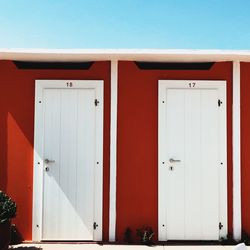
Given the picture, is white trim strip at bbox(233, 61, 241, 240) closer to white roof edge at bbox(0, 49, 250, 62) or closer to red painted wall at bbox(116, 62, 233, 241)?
red painted wall at bbox(116, 62, 233, 241)

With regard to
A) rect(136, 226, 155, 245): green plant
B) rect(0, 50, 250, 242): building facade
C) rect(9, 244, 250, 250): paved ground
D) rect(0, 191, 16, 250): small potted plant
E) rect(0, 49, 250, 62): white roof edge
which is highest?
rect(0, 49, 250, 62): white roof edge

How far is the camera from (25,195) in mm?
6164

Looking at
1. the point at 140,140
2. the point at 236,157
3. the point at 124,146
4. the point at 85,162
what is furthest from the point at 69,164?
the point at 236,157

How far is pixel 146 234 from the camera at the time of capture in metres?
5.99

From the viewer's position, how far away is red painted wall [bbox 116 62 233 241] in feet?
20.2

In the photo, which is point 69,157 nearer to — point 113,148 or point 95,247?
point 113,148

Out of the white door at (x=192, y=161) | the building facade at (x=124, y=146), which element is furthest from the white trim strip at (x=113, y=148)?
the white door at (x=192, y=161)

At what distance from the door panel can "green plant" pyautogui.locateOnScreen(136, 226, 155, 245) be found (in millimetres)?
790

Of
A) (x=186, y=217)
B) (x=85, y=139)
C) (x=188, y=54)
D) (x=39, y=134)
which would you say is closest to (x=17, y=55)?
(x=39, y=134)

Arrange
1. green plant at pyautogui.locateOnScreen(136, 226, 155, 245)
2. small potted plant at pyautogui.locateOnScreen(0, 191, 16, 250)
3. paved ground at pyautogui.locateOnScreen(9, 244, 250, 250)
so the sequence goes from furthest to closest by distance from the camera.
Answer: green plant at pyautogui.locateOnScreen(136, 226, 155, 245), paved ground at pyautogui.locateOnScreen(9, 244, 250, 250), small potted plant at pyautogui.locateOnScreen(0, 191, 16, 250)

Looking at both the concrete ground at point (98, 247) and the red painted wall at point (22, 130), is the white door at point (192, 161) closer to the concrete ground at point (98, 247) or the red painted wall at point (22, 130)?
the concrete ground at point (98, 247)

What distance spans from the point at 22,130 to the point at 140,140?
196 cm

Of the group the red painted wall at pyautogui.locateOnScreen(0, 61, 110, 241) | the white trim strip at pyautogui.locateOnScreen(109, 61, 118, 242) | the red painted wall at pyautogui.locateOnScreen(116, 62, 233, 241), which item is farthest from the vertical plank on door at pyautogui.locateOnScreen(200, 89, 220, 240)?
the red painted wall at pyautogui.locateOnScreen(0, 61, 110, 241)

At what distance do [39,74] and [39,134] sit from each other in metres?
1.00
